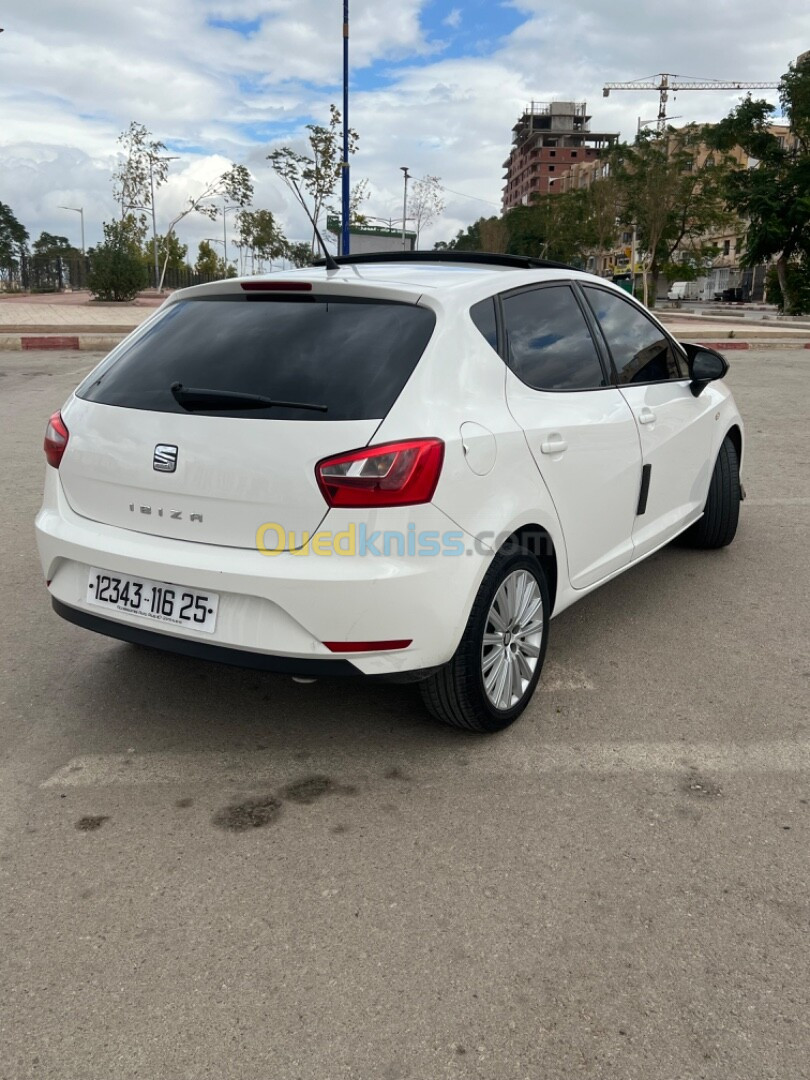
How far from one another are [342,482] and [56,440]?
1223mm

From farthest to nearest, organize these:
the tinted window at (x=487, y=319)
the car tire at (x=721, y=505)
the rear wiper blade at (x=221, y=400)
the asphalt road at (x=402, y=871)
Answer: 1. the car tire at (x=721, y=505)
2. the tinted window at (x=487, y=319)
3. the rear wiper blade at (x=221, y=400)
4. the asphalt road at (x=402, y=871)

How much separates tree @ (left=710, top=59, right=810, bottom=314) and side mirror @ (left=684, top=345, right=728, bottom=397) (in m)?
32.8

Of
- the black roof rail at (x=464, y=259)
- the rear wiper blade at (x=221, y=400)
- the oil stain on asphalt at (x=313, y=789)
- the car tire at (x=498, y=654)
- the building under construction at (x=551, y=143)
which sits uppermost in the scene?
the building under construction at (x=551, y=143)

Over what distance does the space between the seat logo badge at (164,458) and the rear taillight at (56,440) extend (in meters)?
0.49

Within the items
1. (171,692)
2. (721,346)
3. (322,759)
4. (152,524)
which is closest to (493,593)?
(322,759)

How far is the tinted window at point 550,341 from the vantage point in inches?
135

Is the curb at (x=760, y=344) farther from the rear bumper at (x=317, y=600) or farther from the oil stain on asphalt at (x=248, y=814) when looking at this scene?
the oil stain on asphalt at (x=248, y=814)

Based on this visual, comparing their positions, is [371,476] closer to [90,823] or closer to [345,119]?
[90,823]

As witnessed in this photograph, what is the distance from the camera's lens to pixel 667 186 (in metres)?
43.8

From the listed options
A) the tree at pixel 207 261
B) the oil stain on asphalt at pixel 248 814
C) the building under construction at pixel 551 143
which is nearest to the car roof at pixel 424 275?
the oil stain on asphalt at pixel 248 814

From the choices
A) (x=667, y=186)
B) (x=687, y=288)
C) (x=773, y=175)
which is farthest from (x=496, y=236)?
(x=773, y=175)

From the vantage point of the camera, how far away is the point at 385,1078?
1903mm

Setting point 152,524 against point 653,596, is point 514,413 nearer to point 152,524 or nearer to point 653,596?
point 152,524

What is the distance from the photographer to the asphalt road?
2.01 m
